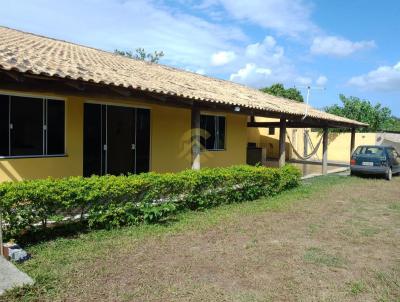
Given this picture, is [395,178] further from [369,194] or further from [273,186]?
[273,186]

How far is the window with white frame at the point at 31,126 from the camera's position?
7.66m

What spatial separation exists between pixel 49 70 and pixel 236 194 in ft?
16.7

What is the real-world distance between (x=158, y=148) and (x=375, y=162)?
349 inches

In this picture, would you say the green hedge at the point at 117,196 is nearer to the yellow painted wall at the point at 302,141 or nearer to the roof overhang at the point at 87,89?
the roof overhang at the point at 87,89

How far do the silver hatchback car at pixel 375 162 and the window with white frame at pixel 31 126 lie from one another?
11.6m

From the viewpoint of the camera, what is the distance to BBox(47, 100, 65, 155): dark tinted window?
27.4ft

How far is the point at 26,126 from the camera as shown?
796 centimetres

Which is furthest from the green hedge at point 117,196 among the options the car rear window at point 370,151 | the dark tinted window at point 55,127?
the car rear window at point 370,151

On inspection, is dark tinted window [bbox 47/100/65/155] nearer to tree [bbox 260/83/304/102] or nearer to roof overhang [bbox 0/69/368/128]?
roof overhang [bbox 0/69/368/128]

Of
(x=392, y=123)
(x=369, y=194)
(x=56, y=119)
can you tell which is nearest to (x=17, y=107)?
(x=56, y=119)

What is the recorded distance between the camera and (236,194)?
9180 millimetres

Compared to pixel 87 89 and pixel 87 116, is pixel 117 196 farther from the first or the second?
pixel 87 116

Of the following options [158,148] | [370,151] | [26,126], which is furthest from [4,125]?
[370,151]

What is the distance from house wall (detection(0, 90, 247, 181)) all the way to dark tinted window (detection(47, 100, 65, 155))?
0.39 ft
